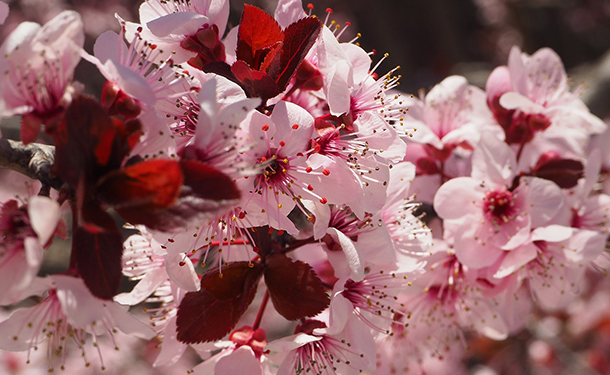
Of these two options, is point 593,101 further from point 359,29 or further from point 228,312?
point 359,29

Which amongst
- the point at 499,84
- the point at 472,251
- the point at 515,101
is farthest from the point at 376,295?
the point at 499,84

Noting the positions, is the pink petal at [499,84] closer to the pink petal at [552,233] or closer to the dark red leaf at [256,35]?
the pink petal at [552,233]

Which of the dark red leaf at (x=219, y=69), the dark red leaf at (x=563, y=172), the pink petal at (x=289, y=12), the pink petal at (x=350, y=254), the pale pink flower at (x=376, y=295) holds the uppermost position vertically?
the pink petal at (x=289, y=12)

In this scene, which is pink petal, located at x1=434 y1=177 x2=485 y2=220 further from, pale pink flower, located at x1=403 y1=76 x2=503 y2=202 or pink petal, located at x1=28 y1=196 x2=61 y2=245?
pink petal, located at x1=28 y1=196 x2=61 y2=245

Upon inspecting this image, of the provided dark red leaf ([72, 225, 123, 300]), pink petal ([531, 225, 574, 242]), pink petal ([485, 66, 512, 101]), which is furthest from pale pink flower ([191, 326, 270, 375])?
pink petal ([485, 66, 512, 101])

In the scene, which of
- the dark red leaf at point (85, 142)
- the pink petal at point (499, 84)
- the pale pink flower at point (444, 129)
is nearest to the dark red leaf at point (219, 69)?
the dark red leaf at point (85, 142)

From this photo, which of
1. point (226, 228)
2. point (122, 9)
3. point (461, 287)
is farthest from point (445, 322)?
point (122, 9)

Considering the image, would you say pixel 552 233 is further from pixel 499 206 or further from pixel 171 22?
pixel 171 22
